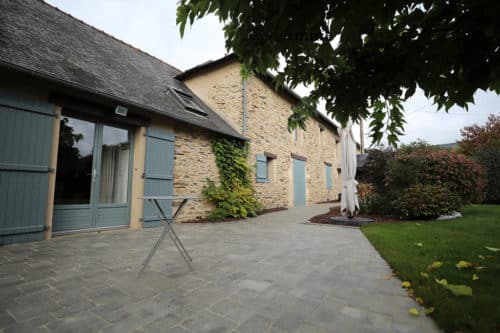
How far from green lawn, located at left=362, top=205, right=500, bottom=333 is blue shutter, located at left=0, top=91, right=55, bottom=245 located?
513 centimetres

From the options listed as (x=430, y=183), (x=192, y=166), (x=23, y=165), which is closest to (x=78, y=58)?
(x=23, y=165)

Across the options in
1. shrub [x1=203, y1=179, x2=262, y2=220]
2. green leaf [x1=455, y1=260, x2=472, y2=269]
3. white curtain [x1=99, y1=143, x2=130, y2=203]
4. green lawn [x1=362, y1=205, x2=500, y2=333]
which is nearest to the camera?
green lawn [x1=362, y1=205, x2=500, y2=333]

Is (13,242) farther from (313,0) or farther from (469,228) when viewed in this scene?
(469,228)

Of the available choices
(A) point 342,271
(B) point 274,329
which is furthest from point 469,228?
(B) point 274,329

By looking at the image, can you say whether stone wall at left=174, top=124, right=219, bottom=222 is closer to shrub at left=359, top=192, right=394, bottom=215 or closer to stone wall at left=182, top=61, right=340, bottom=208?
stone wall at left=182, top=61, right=340, bottom=208

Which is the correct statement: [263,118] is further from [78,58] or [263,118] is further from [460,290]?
[460,290]

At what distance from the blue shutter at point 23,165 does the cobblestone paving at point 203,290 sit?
35cm

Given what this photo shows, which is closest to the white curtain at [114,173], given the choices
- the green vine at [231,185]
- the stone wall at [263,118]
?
the green vine at [231,185]

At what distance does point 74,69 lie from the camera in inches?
183

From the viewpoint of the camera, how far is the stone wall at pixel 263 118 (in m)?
8.62

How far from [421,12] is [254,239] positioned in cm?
371

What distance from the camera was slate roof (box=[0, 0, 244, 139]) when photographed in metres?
4.00

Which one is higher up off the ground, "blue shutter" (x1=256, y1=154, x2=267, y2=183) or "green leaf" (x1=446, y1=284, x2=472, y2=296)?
"blue shutter" (x1=256, y1=154, x2=267, y2=183)

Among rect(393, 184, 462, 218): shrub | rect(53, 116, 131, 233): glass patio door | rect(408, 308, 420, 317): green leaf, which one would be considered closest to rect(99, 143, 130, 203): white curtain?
rect(53, 116, 131, 233): glass patio door
